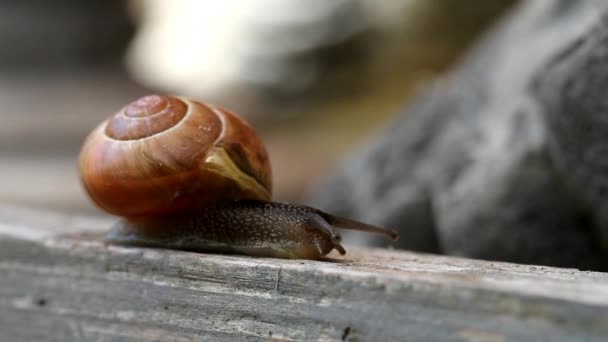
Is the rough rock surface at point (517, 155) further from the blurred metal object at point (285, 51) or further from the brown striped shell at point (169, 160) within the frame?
the blurred metal object at point (285, 51)

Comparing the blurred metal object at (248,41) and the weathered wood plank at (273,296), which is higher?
the weathered wood plank at (273,296)

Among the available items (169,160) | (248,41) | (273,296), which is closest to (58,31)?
(248,41)

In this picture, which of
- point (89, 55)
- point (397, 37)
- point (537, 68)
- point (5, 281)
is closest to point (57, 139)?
point (89, 55)

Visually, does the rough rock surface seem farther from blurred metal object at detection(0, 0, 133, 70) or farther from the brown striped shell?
blurred metal object at detection(0, 0, 133, 70)

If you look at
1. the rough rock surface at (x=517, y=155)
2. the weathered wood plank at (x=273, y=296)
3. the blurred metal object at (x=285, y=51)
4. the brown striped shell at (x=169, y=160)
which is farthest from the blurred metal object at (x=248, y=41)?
the weathered wood plank at (x=273, y=296)

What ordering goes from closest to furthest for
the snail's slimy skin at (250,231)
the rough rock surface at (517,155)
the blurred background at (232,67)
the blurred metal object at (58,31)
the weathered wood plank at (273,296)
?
1. the weathered wood plank at (273,296)
2. the snail's slimy skin at (250,231)
3. the rough rock surface at (517,155)
4. the blurred background at (232,67)
5. the blurred metal object at (58,31)

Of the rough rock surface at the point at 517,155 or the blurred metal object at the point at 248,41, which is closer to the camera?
the rough rock surface at the point at 517,155

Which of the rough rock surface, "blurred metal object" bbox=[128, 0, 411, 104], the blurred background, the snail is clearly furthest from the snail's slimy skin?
"blurred metal object" bbox=[128, 0, 411, 104]
